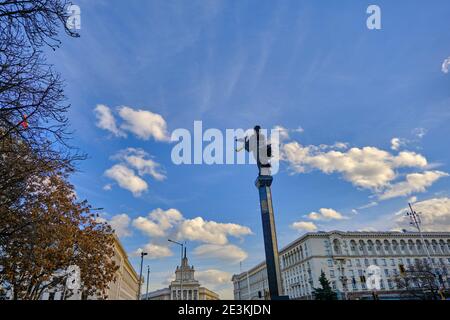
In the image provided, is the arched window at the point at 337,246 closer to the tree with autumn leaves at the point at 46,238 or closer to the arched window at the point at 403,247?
the arched window at the point at 403,247

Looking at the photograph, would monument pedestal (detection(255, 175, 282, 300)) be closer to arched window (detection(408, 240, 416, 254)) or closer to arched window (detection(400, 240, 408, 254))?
arched window (detection(400, 240, 408, 254))

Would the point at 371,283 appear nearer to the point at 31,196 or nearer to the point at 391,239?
the point at 391,239

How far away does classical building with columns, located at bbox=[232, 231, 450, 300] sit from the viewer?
2822 inches

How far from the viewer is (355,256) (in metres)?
75.9

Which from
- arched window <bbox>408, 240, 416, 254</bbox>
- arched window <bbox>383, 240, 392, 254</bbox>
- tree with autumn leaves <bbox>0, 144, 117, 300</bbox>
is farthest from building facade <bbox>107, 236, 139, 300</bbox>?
arched window <bbox>408, 240, 416, 254</bbox>

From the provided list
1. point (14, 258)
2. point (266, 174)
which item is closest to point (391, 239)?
point (266, 174)

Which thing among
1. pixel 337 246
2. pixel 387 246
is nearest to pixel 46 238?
pixel 337 246

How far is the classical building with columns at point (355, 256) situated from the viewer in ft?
235

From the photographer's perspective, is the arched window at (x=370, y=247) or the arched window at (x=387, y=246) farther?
the arched window at (x=387, y=246)

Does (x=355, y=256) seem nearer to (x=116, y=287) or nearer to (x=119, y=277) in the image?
(x=116, y=287)

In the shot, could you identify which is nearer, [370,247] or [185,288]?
[370,247]

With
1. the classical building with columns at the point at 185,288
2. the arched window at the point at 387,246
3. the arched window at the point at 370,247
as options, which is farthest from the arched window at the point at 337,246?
the classical building with columns at the point at 185,288
